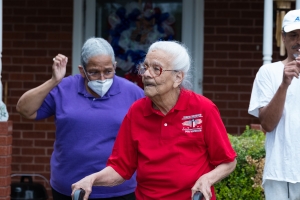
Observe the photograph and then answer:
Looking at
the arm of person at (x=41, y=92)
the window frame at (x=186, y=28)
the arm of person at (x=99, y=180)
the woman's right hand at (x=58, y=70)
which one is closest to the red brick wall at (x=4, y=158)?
the arm of person at (x=41, y=92)

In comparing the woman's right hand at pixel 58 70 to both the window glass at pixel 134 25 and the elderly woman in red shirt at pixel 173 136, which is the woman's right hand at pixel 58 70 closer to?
the elderly woman in red shirt at pixel 173 136

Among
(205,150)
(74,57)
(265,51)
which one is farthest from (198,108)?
(74,57)

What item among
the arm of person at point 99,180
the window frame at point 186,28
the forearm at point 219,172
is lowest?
the arm of person at point 99,180

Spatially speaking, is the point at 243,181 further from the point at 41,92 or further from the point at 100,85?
the point at 41,92

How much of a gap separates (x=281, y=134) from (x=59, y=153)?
1521 millimetres

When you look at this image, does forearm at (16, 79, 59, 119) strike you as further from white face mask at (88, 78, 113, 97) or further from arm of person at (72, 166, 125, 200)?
arm of person at (72, 166, 125, 200)

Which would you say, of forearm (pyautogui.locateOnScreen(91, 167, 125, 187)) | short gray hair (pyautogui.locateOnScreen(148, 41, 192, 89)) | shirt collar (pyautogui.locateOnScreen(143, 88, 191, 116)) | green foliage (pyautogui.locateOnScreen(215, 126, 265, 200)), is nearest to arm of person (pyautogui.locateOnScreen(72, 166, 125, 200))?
forearm (pyautogui.locateOnScreen(91, 167, 125, 187))

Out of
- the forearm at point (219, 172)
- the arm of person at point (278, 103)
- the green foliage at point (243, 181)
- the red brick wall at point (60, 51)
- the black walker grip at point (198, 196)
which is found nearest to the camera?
the black walker grip at point (198, 196)

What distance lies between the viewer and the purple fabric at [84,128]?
5.01 m

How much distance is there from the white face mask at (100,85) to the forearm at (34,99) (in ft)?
0.80

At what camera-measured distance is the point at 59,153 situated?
5145 millimetres

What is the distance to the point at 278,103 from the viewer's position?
14.5 ft

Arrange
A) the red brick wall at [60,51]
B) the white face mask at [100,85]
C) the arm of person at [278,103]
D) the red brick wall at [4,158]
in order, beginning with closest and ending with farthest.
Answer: the arm of person at [278,103] < the white face mask at [100,85] < the red brick wall at [4,158] < the red brick wall at [60,51]

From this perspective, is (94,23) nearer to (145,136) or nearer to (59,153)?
(59,153)
